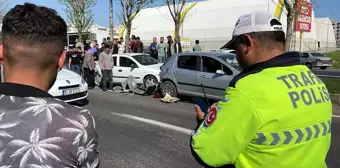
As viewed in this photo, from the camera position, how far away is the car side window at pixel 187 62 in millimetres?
9867

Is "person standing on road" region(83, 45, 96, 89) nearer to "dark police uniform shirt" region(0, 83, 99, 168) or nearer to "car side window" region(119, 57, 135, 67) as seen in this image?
"car side window" region(119, 57, 135, 67)

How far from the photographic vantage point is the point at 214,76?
9.15 m

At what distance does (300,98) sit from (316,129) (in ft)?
0.58

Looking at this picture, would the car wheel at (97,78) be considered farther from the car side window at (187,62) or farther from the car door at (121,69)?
the car side window at (187,62)

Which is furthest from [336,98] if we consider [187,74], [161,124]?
[161,124]

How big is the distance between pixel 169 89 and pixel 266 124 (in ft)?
29.7

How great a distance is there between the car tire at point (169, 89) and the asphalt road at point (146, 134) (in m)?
0.62

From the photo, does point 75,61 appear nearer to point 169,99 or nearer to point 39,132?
point 169,99

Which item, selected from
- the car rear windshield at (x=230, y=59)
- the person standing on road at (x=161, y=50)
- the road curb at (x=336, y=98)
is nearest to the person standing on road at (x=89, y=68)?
the person standing on road at (x=161, y=50)

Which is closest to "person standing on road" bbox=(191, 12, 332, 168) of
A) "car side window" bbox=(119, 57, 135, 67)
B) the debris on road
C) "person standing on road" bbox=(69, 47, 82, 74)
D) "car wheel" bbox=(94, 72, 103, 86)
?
the debris on road

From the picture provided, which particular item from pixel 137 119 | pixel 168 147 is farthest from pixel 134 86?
pixel 168 147

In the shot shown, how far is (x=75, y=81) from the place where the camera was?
8.53 meters

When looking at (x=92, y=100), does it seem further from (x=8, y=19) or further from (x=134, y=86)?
(x=8, y=19)

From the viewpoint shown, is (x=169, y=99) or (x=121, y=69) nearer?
(x=169, y=99)
